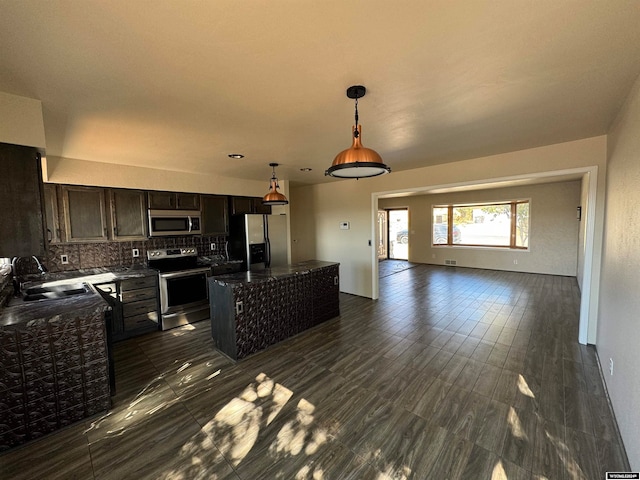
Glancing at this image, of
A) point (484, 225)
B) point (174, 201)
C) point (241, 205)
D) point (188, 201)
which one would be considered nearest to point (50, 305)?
point (174, 201)

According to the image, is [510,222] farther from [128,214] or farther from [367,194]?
[128,214]

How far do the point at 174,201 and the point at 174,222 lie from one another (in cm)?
35

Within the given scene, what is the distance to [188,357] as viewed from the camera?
3.12 m

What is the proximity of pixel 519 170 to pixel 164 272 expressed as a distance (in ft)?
17.1

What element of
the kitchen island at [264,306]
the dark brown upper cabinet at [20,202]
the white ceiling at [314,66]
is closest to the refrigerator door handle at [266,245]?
the kitchen island at [264,306]

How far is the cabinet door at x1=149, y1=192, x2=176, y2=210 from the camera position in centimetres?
420

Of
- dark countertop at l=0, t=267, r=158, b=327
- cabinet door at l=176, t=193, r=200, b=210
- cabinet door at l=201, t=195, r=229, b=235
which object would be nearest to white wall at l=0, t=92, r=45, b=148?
dark countertop at l=0, t=267, r=158, b=327

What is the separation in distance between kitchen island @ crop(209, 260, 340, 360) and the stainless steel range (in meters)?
1.07

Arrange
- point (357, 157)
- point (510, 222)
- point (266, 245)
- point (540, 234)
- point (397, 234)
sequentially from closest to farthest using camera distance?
1. point (357, 157)
2. point (266, 245)
3. point (540, 234)
4. point (510, 222)
5. point (397, 234)

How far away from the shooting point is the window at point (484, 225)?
24.4ft

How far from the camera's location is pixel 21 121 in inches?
74.4

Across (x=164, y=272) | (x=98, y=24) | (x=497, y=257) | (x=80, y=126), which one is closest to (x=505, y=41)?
(x=98, y=24)

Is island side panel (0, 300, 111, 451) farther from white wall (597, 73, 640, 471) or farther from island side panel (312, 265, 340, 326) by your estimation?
white wall (597, 73, 640, 471)

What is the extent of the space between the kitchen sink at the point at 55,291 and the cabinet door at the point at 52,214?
74cm
